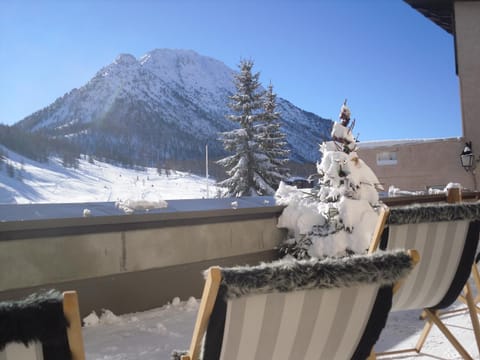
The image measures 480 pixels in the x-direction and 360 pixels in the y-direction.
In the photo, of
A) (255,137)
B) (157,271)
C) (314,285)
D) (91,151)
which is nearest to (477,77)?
(255,137)

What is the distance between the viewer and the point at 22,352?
2.72 ft

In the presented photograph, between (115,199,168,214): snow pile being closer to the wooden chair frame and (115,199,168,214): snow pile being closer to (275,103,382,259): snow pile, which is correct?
(275,103,382,259): snow pile

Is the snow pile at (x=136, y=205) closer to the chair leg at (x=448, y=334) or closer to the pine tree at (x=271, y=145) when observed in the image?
the chair leg at (x=448, y=334)

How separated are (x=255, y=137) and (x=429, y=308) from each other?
2417 cm

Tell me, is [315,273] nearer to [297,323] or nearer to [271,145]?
[297,323]

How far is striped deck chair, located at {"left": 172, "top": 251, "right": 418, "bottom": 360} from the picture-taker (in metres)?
1.04

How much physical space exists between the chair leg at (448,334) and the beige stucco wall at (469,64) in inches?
571

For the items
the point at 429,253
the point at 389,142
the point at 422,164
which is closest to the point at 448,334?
the point at 429,253

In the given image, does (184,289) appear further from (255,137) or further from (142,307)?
(255,137)

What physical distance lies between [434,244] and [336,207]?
9.53 feet

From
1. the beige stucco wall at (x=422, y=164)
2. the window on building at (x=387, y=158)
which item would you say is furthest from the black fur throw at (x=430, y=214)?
the window on building at (x=387, y=158)

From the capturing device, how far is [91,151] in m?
49.3

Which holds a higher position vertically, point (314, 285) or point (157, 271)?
point (314, 285)

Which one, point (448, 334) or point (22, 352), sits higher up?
point (22, 352)
